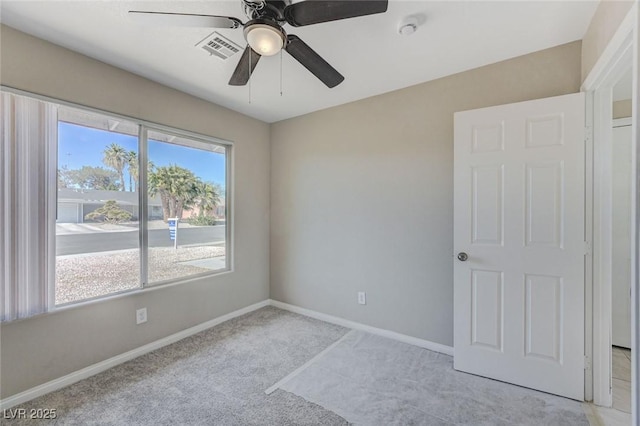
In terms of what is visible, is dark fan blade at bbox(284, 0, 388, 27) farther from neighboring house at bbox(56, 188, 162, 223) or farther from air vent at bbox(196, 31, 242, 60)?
neighboring house at bbox(56, 188, 162, 223)

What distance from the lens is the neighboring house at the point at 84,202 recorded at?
2148 mm

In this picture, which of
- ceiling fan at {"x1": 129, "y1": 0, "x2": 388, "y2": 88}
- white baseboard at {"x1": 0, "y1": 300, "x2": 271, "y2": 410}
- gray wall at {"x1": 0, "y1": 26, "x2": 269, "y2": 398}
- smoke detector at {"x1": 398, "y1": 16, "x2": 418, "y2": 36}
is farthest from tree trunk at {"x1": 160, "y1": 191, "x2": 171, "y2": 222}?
smoke detector at {"x1": 398, "y1": 16, "x2": 418, "y2": 36}

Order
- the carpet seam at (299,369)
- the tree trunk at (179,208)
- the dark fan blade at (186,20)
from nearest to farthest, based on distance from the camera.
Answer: the dark fan blade at (186,20) → the carpet seam at (299,369) → the tree trunk at (179,208)

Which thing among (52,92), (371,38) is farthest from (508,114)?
(52,92)

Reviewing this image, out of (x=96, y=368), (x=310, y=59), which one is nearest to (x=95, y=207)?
(x=96, y=368)

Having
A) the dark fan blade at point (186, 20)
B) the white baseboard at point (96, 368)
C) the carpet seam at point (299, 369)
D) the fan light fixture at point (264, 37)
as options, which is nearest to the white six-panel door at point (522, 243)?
the carpet seam at point (299, 369)

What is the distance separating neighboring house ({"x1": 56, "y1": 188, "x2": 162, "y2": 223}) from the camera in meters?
2.15

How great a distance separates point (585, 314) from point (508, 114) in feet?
4.94

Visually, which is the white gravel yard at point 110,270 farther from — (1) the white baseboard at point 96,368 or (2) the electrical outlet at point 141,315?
(1) the white baseboard at point 96,368

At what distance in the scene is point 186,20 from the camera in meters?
1.41

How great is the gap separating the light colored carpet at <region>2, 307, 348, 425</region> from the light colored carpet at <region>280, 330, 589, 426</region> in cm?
16

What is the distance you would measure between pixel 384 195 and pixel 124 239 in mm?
2486

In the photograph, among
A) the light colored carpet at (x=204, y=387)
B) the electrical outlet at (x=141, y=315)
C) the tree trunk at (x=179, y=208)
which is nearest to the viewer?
the light colored carpet at (x=204, y=387)

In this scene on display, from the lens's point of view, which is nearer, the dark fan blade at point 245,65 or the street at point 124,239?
the dark fan blade at point 245,65
